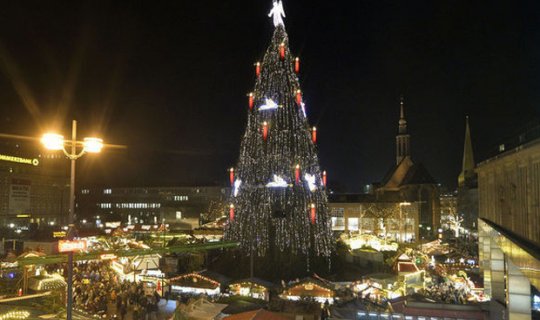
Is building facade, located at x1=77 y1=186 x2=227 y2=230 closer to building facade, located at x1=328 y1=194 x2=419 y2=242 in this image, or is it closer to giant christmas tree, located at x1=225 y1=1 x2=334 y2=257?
building facade, located at x1=328 y1=194 x2=419 y2=242

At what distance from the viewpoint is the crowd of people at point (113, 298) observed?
19.2 meters

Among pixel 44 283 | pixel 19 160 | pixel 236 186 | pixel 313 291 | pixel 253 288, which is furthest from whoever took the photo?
pixel 19 160

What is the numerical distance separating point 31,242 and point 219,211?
28.7m

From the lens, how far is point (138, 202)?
91.1m

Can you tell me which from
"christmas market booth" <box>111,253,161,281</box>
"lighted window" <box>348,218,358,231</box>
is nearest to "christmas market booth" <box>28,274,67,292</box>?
"christmas market booth" <box>111,253,161,281</box>

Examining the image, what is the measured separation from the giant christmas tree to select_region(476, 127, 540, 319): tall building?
1278 cm

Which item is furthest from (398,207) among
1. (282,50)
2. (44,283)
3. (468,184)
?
(44,283)

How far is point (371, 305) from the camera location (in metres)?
17.4

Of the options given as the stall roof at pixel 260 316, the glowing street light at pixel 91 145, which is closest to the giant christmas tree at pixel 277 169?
the stall roof at pixel 260 316

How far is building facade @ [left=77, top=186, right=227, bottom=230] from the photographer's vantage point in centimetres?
8688

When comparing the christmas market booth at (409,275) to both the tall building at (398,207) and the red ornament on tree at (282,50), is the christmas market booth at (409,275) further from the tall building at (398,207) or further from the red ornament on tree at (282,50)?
the tall building at (398,207)

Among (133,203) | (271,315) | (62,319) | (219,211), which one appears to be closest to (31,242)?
(62,319)

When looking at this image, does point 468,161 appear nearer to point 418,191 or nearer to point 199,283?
point 418,191

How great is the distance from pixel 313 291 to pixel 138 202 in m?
74.8
